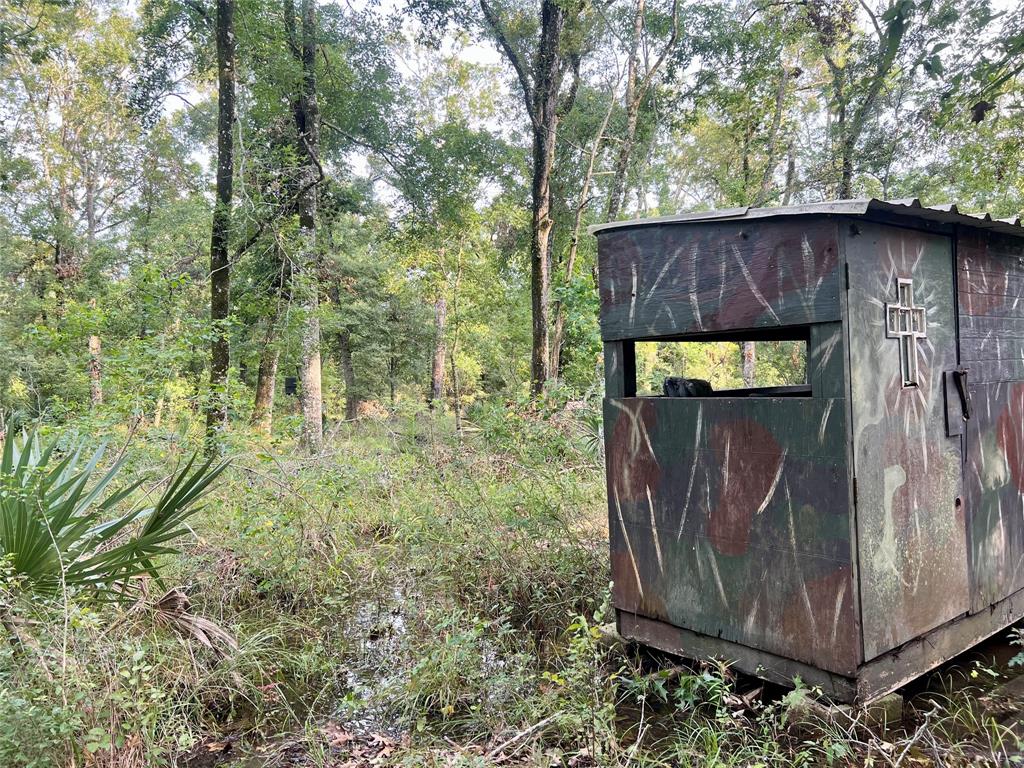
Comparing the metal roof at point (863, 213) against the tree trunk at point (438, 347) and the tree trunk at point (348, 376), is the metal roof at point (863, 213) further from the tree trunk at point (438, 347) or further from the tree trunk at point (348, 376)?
the tree trunk at point (438, 347)

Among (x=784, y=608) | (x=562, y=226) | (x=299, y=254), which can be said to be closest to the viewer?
(x=784, y=608)

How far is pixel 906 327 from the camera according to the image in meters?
3.30

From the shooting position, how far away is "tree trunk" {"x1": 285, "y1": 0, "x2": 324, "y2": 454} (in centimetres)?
1087

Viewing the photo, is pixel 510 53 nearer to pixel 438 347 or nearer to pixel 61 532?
pixel 438 347

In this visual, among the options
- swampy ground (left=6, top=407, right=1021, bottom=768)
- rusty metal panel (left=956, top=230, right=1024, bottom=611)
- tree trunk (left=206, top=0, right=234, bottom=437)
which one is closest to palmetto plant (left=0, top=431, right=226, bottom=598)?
swampy ground (left=6, top=407, right=1021, bottom=768)

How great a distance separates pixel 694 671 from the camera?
12.1 feet

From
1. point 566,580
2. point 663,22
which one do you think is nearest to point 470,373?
point 663,22

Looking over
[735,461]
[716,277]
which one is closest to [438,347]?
[716,277]

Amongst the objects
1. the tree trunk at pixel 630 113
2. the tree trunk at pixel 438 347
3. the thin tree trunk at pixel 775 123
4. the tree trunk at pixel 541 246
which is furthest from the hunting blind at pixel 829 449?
the tree trunk at pixel 438 347

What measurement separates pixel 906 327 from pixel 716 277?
3.25 feet

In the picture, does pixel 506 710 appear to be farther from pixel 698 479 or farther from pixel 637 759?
pixel 698 479

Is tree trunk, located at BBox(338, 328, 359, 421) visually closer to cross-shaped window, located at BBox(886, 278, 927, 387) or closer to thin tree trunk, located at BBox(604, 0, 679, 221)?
thin tree trunk, located at BBox(604, 0, 679, 221)

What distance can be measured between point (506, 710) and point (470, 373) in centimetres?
2339

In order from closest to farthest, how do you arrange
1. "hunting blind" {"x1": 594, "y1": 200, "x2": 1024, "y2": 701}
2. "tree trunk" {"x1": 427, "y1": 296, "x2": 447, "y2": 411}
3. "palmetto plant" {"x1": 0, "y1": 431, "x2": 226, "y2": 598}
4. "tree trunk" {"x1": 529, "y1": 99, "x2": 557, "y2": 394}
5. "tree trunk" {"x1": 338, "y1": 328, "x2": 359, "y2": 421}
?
"hunting blind" {"x1": 594, "y1": 200, "x2": 1024, "y2": 701} < "palmetto plant" {"x1": 0, "y1": 431, "x2": 226, "y2": 598} < "tree trunk" {"x1": 529, "y1": 99, "x2": 557, "y2": 394} < "tree trunk" {"x1": 338, "y1": 328, "x2": 359, "y2": 421} < "tree trunk" {"x1": 427, "y1": 296, "x2": 447, "y2": 411}
